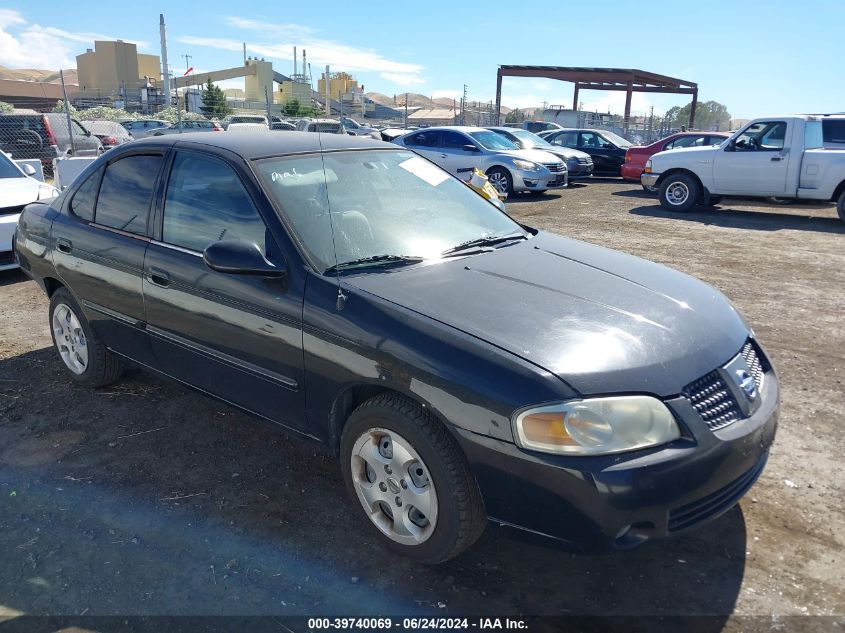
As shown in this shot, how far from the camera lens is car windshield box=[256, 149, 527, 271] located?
318cm

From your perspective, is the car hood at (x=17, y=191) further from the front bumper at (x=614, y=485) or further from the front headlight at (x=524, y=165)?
the front headlight at (x=524, y=165)

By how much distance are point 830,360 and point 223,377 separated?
4.30 metres

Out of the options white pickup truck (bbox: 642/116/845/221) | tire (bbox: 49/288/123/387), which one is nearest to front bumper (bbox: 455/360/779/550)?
tire (bbox: 49/288/123/387)

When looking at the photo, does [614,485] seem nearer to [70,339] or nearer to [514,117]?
[70,339]

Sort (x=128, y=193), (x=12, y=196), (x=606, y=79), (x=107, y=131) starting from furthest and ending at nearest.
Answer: (x=606, y=79), (x=107, y=131), (x=12, y=196), (x=128, y=193)

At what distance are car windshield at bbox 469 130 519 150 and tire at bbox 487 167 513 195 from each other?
0.55 m

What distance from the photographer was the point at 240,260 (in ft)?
9.65

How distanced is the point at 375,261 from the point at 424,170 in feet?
3.82

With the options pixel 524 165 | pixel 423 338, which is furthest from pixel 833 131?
pixel 423 338

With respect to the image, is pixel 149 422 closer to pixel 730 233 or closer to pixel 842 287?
pixel 842 287

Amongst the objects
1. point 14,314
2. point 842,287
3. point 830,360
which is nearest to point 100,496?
point 14,314

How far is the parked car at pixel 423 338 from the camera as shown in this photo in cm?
237

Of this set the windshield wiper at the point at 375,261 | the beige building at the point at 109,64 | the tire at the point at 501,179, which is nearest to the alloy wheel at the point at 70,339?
the windshield wiper at the point at 375,261

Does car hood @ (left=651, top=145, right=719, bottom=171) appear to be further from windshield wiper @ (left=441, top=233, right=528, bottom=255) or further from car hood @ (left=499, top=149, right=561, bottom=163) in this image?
windshield wiper @ (left=441, top=233, right=528, bottom=255)
